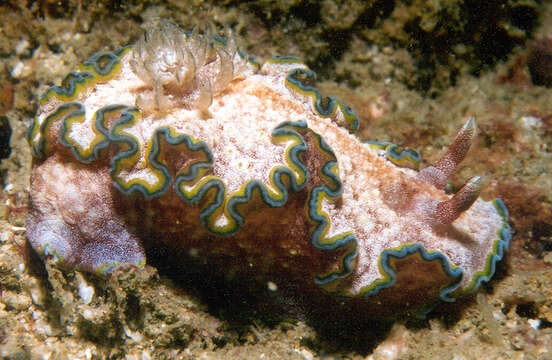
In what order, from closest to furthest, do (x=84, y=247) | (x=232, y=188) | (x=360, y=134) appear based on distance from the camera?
(x=232, y=188) < (x=84, y=247) < (x=360, y=134)

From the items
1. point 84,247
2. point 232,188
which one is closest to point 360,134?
point 232,188

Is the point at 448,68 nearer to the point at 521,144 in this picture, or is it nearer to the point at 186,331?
the point at 521,144

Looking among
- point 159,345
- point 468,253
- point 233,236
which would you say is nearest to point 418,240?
point 468,253

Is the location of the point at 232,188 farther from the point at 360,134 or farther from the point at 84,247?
the point at 360,134

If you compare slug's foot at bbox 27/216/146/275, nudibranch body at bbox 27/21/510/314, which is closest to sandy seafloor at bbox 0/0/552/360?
slug's foot at bbox 27/216/146/275

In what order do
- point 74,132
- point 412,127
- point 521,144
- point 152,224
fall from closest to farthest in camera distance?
1. point 74,132
2. point 152,224
3. point 521,144
4. point 412,127

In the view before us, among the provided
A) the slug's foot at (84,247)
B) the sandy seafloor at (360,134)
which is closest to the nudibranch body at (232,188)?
the slug's foot at (84,247)
